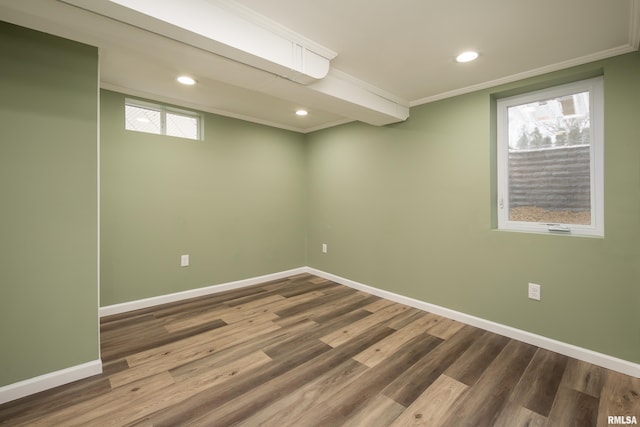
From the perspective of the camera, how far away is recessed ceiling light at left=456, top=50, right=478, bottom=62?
84.6 inches

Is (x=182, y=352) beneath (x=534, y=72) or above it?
beneath

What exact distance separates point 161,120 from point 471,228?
141 inches

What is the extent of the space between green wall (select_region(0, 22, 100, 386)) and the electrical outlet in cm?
345

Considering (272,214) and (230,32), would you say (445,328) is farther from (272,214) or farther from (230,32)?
(230,32)

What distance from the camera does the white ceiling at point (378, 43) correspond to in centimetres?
161

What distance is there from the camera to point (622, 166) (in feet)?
6.75

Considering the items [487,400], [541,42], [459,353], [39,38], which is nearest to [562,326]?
[459,353]

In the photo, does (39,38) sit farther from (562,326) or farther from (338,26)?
(562,326)

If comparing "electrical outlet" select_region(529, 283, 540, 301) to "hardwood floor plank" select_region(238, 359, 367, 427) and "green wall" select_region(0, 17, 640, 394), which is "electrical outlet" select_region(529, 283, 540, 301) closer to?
"green wall" select_region(0, 17, 640, 394)

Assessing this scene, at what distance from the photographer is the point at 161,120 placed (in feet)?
10.8

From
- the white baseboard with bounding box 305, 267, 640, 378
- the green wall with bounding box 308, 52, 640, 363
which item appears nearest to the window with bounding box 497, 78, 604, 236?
the green wall with bounding box 308, 52, 640, 363

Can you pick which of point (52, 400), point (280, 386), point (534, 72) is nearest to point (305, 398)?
point (280, 386)

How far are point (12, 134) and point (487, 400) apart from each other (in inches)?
132

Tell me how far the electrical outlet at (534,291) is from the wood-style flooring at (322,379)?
42 cm
